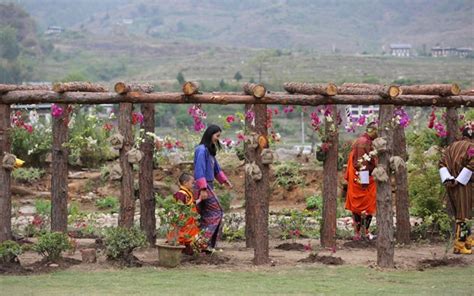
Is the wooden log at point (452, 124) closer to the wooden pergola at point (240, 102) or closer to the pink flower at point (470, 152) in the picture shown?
the wooden pergola at point (240, 102)

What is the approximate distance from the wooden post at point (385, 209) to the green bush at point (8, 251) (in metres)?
4.18

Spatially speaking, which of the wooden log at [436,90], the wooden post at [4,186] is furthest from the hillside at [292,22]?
the wooden post at [4,186]

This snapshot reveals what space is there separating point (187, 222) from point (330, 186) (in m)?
2.30

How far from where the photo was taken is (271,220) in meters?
17.2

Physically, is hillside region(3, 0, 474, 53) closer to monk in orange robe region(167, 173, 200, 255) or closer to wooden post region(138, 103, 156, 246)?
wooden post region(138, 103, 156, 246)

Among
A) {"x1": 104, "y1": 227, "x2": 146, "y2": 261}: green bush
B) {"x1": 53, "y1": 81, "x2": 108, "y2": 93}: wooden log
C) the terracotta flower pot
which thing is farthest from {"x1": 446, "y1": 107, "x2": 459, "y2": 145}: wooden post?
{"x1": 53, "y1": 81, "x2": 108, "y2": 93}: wooden log

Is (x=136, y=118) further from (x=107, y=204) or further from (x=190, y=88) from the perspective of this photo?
(x=107, y=204)

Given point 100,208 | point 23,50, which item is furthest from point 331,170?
point 23,50

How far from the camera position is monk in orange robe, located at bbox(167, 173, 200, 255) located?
515 inches

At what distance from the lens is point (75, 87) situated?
1322 centimetres

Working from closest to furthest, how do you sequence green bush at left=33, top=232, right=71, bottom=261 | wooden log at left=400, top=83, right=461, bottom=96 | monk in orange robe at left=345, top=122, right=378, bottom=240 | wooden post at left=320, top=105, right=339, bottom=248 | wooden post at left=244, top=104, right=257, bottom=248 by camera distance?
1. green bush at left=33, top=232, right=71, bottom=261
2. wooden log at left=400, top=83, right=461, bottom=96
3. wooden post at left=244, top=104, right=257, bottom=248
4. wooden post at left=320, top=105, right=339, bottom=248
5. monk in orange robe at left=345, top=122, right=378, bottom=240

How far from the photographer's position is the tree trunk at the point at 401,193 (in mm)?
14586

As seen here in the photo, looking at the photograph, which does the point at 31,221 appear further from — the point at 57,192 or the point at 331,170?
the point at 331,170

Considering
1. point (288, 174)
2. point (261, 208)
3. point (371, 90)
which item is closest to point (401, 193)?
A: point (371, 90)
